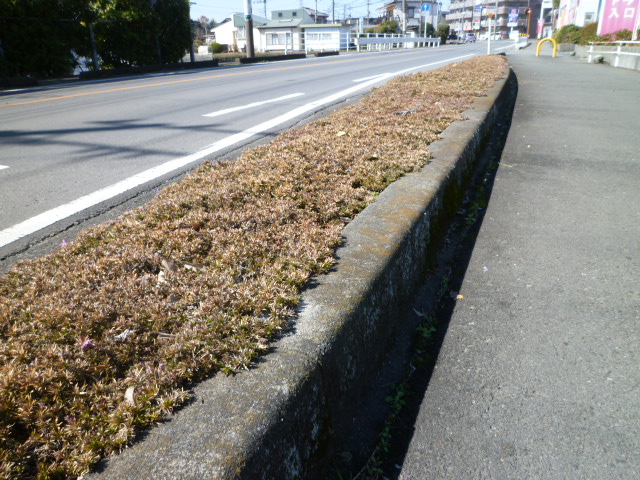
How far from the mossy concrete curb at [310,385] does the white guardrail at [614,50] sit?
21420 mm

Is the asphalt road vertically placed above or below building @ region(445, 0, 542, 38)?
below

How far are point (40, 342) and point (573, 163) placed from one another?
5.81 metres

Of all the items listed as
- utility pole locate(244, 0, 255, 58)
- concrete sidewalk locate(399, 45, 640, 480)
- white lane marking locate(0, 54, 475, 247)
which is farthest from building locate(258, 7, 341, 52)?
A: concrete sidewalk locate(399, 45, 640, 480)

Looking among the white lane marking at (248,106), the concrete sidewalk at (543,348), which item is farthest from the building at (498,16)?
the concrete sidewalk at (543,348)

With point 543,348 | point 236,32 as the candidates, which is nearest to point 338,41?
point 236,32

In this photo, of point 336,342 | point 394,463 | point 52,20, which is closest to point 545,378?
point 394,463

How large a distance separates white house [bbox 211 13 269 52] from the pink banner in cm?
5600

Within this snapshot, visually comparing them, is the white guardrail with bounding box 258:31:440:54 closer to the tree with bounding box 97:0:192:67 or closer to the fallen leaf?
the tree with bounding box 97:0:192:67

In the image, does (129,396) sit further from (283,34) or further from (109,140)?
(283,34)

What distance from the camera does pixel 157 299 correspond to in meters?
2.07

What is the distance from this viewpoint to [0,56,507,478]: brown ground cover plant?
4.67ft

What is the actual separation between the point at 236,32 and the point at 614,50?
67949mm

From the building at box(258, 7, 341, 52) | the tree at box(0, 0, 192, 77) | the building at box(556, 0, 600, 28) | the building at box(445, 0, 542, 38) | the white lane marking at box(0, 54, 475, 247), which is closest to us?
the white lane marking at box(0, 54, 475, 247)

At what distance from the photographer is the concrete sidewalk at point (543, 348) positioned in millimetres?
1830
